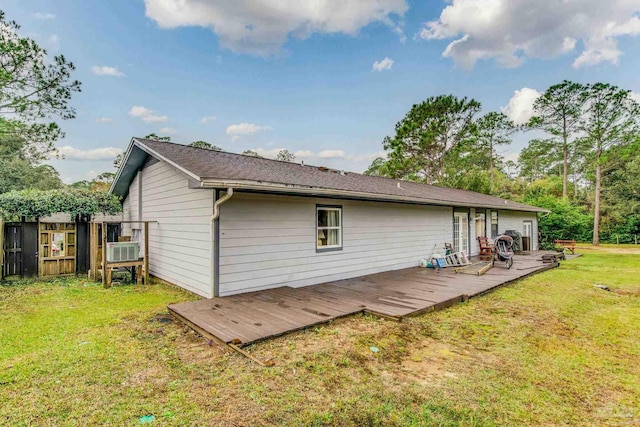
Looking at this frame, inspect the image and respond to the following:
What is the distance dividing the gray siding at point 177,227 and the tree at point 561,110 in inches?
1005

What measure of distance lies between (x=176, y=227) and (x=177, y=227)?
0.06m

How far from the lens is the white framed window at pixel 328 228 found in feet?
23.2

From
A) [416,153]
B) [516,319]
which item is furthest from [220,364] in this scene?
[416,153]

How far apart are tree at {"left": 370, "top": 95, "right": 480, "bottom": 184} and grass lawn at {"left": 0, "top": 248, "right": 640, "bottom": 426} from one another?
1938cm

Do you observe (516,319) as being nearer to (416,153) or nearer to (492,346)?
(492,346)

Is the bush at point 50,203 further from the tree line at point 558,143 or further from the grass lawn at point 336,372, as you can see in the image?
the tree line at point 558,143

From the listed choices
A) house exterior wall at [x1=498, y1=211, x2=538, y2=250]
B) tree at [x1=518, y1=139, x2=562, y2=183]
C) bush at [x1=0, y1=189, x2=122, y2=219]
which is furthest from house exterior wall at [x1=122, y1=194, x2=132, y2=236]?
tree at [x1=518, y1=139, x2=562, y2=183]

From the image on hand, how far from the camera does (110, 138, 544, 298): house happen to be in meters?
5.58

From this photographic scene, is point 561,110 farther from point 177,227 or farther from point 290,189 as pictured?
point 177,227

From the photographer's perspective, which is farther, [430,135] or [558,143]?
[558,143]

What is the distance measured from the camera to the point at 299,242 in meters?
6.66

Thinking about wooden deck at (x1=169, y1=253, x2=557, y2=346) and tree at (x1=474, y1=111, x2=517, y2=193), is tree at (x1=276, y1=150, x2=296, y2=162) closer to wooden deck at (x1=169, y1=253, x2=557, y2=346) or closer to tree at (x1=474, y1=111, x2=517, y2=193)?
tree at (x1=474, y1=111, x2=517, y2=193)

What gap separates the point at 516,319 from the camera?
486 centimetres

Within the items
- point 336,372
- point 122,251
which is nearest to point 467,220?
point 336,372
